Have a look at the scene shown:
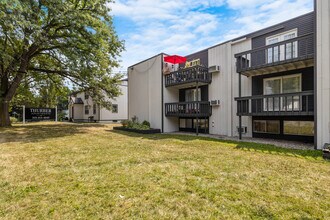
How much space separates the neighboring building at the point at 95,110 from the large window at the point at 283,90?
16707mm

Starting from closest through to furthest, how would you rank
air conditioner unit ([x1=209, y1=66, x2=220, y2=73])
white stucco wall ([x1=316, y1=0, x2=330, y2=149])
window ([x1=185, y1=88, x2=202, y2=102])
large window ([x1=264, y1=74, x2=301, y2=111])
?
white stucco wall ([x1=316, y1=0, x2=330, y2=149]) → large window ([x1=264, y1=74, x2=301, y2=111]) → air conditioner unit ([x1=209, y1=66, x2=220, y2=73]) → window ([x1=185, y1=88, x2=202, y2=102])

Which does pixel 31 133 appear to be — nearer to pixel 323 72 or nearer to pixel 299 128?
pixel 299 128

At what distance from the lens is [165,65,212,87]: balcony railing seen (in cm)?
1164

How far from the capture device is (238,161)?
5.41 meters

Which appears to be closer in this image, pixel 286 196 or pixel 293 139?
pixel 286 196

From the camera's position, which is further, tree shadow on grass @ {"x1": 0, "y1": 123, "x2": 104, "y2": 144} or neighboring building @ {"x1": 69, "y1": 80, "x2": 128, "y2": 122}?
neighboring building @ {"x1": 69, "y1": 80, "x2": 128, "y2": 122}

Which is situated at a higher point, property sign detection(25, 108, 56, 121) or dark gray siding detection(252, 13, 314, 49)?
dark gray siding detection(252, 13, 314, 49)

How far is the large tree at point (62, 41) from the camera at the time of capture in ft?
36.0

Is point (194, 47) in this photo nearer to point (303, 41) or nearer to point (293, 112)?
point (303, 41)

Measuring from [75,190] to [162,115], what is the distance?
10.5 m

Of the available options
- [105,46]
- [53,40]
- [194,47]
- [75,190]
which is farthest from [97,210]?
[53,40]

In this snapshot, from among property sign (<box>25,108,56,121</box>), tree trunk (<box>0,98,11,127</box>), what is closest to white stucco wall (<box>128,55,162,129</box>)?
tree trunk (<box>0,98,11,127</box>)

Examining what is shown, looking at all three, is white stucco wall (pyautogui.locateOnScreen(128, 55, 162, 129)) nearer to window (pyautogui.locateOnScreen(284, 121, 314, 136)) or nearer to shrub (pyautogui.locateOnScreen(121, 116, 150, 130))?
shrub (pyautogui.locateOnScreen(121, 116, 150, 130))

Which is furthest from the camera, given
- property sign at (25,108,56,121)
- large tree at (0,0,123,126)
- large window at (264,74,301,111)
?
property sign at (25,108,56,121)
